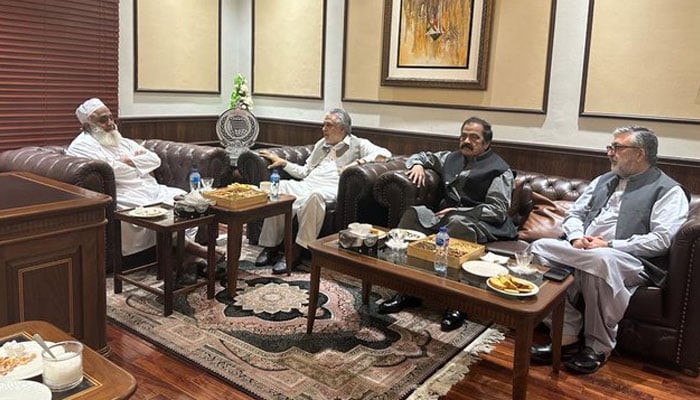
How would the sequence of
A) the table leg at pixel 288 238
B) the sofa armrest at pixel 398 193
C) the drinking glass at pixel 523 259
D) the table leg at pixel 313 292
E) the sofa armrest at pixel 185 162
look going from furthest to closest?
the sofa armrest at pixel 185 162 < the table leg at pixel 288 238 < the sofa armrest at pixel 398 193 < the table leg at pixel 313 292 < the drinking glass at pixel 523 259

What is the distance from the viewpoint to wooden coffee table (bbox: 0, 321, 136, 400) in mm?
1217

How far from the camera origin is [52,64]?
13.6ft

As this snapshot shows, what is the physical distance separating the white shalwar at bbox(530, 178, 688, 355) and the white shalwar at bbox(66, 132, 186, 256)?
2.44 meters

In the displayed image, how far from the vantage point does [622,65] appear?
140 inches

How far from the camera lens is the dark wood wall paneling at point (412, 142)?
369cm

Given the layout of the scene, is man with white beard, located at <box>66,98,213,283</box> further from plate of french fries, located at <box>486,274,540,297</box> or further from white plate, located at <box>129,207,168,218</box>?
plate of french fries, located at <box>486,274,540,297</box>

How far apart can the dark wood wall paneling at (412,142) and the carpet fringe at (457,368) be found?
4.77 ft

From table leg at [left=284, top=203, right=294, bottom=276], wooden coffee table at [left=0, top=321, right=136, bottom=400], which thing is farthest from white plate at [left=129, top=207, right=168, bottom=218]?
wooden coffee table at [left=0, top=321, right=136, bottom=400]

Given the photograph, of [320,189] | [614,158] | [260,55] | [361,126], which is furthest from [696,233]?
[260,55]

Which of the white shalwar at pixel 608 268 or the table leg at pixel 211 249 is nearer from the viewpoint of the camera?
the white shalwar at pixel 608 268

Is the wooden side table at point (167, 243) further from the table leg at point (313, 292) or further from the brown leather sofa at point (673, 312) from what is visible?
the brown leather sofa at point (673, 312)

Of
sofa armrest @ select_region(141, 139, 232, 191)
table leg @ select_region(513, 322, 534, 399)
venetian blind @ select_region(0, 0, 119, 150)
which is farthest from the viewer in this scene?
sofa armrest @ select_region(141, 139, 232, 191)

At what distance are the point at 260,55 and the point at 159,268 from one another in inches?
→ 113

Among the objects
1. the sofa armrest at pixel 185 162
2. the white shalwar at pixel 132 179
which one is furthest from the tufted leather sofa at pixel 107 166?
the white shalwar at pixel 132 179
